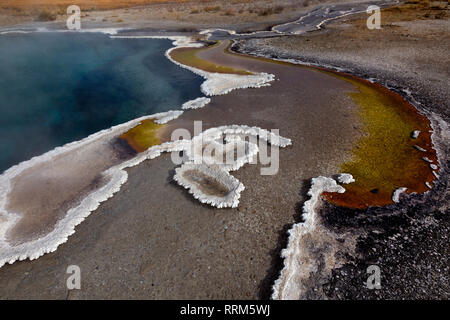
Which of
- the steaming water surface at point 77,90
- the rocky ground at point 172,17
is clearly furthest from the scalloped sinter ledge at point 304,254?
the rocky ground at point 172,17

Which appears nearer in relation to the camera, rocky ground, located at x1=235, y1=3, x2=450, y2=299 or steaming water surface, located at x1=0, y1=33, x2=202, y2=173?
rocky ground, located at x1=235, y1=3, x2=450, y2=299

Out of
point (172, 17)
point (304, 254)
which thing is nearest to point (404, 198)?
point (304, 254)

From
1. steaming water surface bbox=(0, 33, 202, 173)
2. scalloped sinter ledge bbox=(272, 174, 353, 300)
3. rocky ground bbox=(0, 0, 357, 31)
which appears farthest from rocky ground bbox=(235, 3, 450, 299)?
rocky ground bbox=(0, 0, 357, 31)

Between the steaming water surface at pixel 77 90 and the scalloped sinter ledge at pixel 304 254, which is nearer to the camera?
the scalloped sinter ledge at pixel 304 254

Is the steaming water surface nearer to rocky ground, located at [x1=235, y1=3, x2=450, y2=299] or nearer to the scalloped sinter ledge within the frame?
rocky ground, located at [x1=235, y1=3, x2=450, y2=299]

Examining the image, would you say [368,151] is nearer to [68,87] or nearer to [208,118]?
[208,118]

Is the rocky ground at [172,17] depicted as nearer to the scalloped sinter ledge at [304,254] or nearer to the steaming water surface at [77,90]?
the steaming water surface at [77,90]
